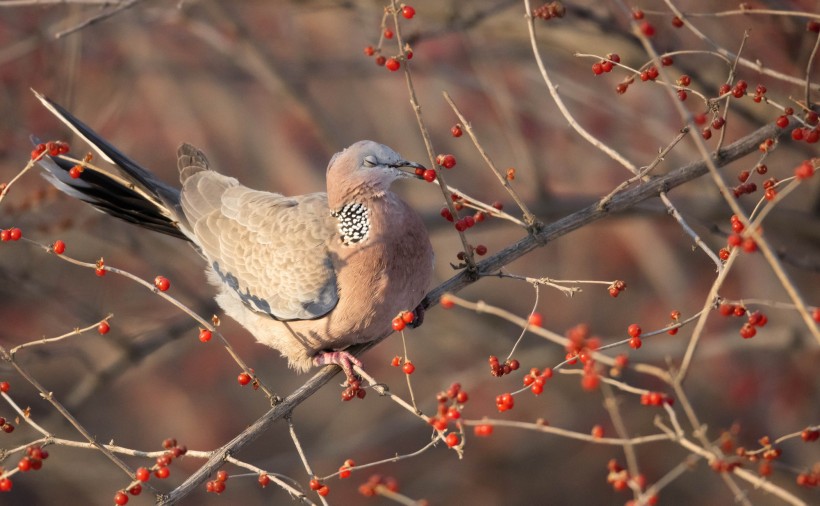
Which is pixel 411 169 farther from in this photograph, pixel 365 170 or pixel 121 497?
pixel 121 497

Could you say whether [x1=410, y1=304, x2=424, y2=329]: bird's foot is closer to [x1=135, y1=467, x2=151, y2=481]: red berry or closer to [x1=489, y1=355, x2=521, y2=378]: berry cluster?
[x1=489, y1=355, x2=521, y2=378]: berry cluster

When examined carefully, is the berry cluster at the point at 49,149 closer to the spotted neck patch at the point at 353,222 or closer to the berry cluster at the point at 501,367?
the spotted neck patch at the point at 353,222

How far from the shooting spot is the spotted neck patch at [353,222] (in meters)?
3.83

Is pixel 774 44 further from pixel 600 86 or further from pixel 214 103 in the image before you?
pixel 214 103

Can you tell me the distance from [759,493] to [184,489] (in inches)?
252

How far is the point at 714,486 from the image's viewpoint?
9023 millimetres

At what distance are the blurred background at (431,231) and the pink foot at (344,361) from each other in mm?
1549

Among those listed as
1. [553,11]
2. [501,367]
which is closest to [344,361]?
[501,367]

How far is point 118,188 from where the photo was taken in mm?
4367

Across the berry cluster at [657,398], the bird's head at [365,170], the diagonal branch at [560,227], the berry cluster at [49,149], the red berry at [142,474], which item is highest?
the berry cluster at [49,149]

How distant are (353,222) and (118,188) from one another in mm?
1268

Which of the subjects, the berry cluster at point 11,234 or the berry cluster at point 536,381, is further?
the berry cluster at point 11,234

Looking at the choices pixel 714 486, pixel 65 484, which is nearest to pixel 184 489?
pixel 714 486

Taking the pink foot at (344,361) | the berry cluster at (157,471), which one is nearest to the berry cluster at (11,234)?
the berry cluster at (157,471)
